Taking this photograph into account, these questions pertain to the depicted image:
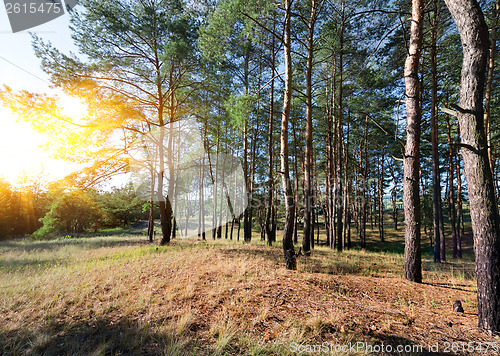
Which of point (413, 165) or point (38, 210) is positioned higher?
point (413, 165)

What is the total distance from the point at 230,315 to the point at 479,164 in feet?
14.2

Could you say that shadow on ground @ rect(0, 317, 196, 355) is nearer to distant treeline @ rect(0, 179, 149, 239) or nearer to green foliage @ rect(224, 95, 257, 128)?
green foliage @ rect(224, 95, 257, 128)

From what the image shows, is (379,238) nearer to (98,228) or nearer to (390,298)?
(390,298)

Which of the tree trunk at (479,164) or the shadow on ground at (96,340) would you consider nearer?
the shadow on ground at (96,340)

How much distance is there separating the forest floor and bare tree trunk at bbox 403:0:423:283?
0.57 meters

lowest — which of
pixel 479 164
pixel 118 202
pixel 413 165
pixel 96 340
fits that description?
pixel 96 340

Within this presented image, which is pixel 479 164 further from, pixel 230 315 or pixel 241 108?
pixel 241 108

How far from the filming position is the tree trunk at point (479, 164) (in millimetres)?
2613

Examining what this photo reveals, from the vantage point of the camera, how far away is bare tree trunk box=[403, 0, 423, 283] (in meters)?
4.62

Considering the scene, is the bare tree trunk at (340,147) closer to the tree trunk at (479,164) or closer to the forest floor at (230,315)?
the forest floor at (230,315)

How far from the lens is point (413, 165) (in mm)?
4629

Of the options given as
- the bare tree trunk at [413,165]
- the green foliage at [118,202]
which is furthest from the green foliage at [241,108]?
the green foliage at [118,202]

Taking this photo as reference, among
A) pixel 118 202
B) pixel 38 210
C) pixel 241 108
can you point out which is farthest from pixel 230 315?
pixel 38 210

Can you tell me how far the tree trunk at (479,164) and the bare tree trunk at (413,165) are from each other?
1889mm
